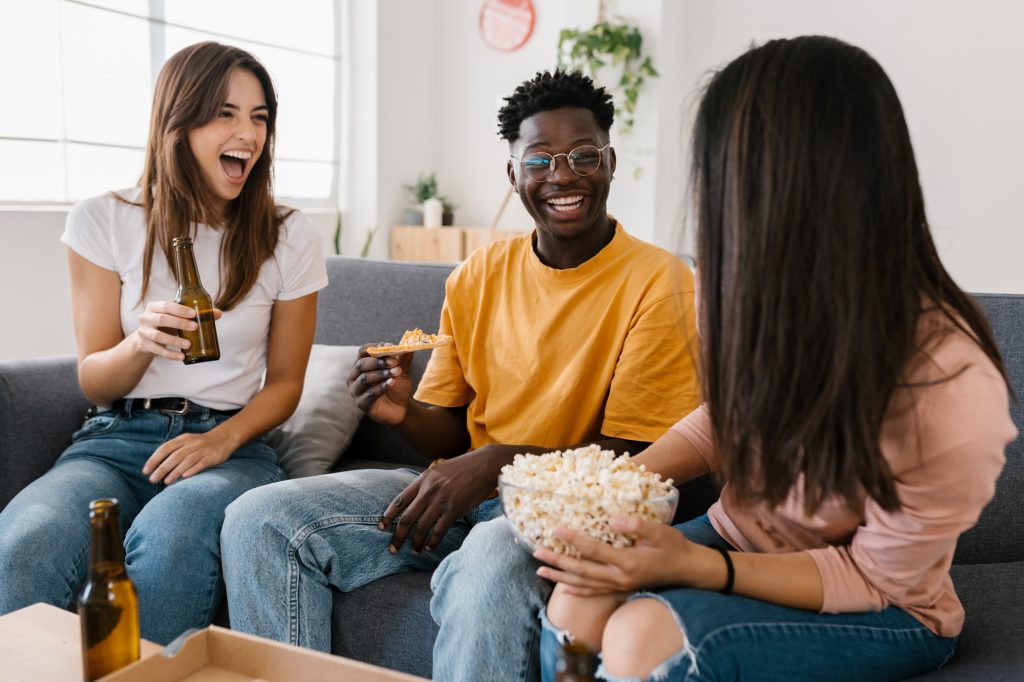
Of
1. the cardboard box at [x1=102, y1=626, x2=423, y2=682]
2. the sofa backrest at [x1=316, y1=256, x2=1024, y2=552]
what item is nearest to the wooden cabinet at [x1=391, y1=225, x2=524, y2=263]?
the sofa backrest at [x1=316, y1=256, x2=1024, y2=552]

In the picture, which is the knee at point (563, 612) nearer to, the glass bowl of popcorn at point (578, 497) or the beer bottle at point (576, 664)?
the glass bowl of popcorn at point (578, 497)

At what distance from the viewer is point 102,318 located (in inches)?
74.1

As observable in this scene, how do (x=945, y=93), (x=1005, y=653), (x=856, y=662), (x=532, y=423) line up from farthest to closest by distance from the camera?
(x=945, y=93), (x=532, y=423), (x=1005, y=653), (x=856, y=662)

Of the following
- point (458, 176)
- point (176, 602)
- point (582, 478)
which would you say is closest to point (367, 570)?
point (176, 602)

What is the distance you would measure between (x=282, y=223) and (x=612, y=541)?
1.24 meters

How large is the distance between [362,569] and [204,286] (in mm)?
746

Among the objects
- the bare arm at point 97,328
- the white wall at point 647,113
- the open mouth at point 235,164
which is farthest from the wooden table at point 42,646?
the white wall at point 647,113

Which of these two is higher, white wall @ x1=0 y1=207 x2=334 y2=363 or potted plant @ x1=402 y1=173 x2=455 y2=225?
potted plant @ x1=402 y1=173 x2=455 y2=225

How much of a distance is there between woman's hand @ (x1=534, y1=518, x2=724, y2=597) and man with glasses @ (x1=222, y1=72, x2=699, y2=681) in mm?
224

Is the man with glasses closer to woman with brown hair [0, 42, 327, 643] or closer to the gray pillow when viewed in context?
woman with brown hair [0, 42, 327, 643]

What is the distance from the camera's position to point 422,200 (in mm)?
5488

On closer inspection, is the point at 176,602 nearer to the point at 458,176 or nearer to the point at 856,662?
the point at 856,662

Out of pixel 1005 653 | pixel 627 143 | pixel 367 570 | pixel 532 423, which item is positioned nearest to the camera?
pixel 1005 653

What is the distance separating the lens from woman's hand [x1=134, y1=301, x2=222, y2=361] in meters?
1.66
